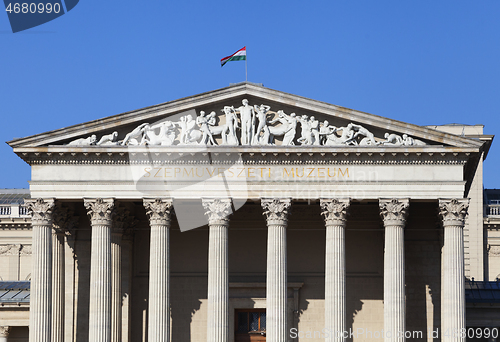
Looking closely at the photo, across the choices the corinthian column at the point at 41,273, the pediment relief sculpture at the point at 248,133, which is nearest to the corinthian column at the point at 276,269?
the pediment relief sculpture at the point at 248,133

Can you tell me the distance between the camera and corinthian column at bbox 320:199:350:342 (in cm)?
6172

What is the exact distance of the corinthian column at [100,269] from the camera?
62.0m

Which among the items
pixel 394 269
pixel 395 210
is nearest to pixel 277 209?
pixel 395 210

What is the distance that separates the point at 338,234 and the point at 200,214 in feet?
32.1

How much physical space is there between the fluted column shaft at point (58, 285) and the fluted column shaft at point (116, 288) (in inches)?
123

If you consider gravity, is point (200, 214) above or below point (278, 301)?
above

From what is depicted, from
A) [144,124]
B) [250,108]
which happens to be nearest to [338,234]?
[250,108]

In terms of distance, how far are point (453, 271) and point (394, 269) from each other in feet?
11.3

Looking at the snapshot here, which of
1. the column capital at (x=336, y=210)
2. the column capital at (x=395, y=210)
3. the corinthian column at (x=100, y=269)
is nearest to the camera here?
the corinthian column at (x=100, y=269)

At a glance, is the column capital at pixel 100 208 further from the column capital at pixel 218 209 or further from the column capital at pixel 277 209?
the column capital at pixel 277 209

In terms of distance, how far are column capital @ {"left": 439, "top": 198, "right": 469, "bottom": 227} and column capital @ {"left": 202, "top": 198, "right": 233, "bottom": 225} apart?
496 inches

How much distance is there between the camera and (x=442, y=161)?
2473 inches

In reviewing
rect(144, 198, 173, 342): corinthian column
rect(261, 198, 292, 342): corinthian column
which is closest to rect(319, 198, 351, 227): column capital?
rect(261, 198, 292, 342): corinthian column

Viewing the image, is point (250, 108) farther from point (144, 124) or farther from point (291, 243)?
point (291, 243)
